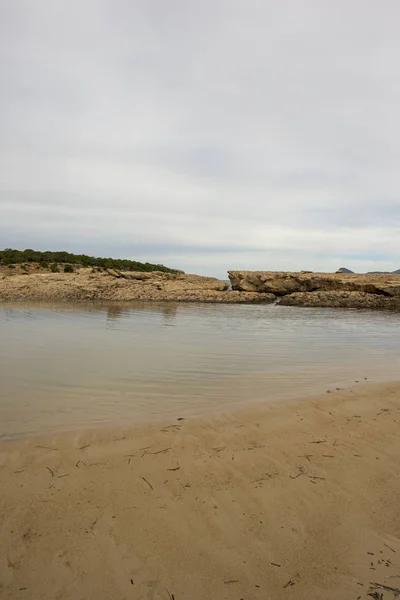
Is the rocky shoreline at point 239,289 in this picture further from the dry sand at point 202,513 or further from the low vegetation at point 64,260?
the dry sand at point 202,513

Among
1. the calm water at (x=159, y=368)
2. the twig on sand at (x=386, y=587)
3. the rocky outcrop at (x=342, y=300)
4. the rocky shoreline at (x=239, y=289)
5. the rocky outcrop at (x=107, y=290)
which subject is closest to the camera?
the twig on sand at (x=386, y=587)

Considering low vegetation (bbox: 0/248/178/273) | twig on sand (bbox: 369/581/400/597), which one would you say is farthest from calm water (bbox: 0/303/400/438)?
low vegetation (bbox: 0/248/178/273)

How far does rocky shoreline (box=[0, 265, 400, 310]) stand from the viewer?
65.3 feet

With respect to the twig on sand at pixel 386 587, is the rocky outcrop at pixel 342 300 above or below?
above

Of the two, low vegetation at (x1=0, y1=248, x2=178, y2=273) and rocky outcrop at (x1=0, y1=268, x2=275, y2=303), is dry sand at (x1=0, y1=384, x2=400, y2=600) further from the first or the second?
low vegetation at (x1=0, y1=248, x2=178, y2=273)

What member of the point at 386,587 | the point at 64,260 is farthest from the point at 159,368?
the point at 64,260

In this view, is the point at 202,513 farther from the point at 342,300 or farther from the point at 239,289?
the point at 239,289

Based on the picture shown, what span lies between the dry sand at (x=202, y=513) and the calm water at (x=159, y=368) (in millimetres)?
679

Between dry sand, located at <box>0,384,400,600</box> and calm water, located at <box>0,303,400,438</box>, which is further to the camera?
calm water, located at <box>0,303,400,438</box>

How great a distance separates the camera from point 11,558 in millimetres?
1876

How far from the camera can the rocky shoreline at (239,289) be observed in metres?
19.9

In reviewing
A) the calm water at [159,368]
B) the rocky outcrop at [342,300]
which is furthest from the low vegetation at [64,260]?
the calm water at [159,368]

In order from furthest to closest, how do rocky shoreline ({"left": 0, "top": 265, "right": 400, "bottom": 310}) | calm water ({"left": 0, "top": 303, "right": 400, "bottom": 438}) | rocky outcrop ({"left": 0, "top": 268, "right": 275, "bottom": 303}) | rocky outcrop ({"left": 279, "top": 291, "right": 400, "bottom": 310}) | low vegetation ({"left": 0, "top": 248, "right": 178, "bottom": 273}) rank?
low vegetation ({"left": 0, "top": 248, "right": 178, "bottom": 273}), rocky outcrop ({"left": 0, "top": 268, "right": 275, "bottom": 303}), rocky shoreline ({"left": 0, "top": 265, "right": 400, "bottom": 310}), rocky outcrop ({"left": 279, "top": 291, "right": 400, "bottom": 310}), calm water ({"left": 0, "top": 303, "right": 400, "bottom": 438})

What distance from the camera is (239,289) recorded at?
978 inches
